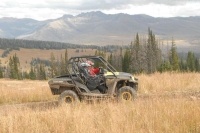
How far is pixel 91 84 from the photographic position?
45.7 feet

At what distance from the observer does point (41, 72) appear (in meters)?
131

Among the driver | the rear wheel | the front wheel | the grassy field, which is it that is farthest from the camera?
the driver

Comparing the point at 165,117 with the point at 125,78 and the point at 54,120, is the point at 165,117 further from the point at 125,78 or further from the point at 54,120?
the point at 125,78

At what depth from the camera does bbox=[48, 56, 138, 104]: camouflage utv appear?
13648 mm

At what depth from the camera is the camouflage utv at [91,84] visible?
13648mm

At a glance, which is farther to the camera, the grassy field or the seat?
the seat

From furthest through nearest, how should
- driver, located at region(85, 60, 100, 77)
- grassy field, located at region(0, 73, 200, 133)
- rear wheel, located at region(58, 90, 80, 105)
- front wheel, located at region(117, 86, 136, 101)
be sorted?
driver, located at region(85, 60, 100, 77) → rear wheel, located at region(58, 90, 80, 105) → front wheel, located at region(117, 86, 136, 101) → grassy field, located at region(0, 73, 200, 133)

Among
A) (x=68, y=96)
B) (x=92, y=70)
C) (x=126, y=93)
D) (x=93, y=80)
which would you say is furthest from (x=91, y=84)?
(x=126, y=93)

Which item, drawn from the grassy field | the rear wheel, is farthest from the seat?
the grassy field

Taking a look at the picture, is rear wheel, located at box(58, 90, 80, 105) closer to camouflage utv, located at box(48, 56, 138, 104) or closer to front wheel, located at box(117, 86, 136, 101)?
camouflage utv, located at box(48, 56, 138, 104)

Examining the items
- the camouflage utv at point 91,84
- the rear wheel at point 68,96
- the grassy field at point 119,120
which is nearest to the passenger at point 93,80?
the camouflage utv at point 91,84

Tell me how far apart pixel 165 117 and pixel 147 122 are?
497mm

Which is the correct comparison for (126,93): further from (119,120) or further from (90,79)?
(119,120)

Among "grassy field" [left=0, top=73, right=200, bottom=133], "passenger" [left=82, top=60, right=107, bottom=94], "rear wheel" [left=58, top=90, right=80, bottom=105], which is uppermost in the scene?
"passenger" [left=82, top=60, right=107, bottom=94]
